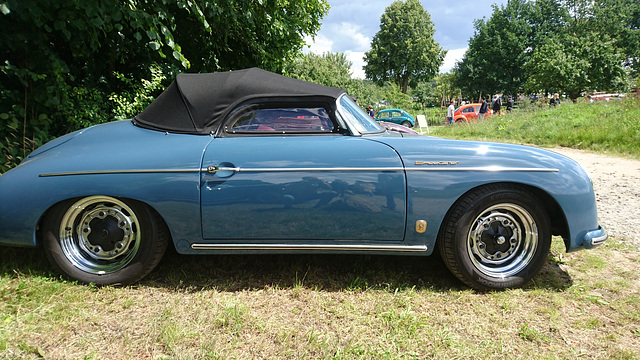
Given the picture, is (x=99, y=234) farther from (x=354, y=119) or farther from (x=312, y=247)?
(x=354, y=119)

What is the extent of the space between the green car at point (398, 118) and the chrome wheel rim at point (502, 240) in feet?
67.3

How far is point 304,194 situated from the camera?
2.19 meters

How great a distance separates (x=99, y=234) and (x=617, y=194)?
6.35m

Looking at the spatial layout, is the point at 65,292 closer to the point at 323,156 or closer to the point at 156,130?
the point at 156,130

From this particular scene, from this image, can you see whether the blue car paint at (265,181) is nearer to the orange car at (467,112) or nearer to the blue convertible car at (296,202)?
the blue convertible car at (296,202)

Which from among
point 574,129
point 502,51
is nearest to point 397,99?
point 502,51

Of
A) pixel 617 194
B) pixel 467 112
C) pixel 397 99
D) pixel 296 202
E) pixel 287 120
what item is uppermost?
pixel 397 99

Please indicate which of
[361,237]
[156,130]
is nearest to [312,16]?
[156,130]

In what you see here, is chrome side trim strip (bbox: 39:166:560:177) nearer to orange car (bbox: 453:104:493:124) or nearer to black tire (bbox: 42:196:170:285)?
black tire (bbox: 42:196:170:285)

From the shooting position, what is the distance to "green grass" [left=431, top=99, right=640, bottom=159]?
9258 mm

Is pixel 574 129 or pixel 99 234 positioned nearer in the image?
pixel 99 234

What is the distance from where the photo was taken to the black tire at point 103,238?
2297 millimetres

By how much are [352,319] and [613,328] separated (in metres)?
1.53

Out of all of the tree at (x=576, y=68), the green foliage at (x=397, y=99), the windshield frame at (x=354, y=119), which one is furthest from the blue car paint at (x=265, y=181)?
the green foliage at (x=397, y=99)
